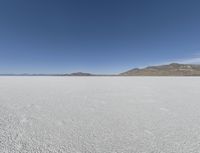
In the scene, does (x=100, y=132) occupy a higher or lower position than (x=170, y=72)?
lower

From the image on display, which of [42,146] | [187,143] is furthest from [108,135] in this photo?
[187,143]

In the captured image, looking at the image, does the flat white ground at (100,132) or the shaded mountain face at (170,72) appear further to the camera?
the shaded mountain face at (170,72)

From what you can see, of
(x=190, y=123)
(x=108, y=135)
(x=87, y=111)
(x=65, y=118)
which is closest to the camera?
(x=108, y=135)

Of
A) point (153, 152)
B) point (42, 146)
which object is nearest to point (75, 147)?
point (42, 146)

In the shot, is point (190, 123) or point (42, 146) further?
point (190, 123)

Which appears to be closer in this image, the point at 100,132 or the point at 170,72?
the point at 100,132

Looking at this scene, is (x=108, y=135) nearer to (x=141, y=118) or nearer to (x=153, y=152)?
(x=153, y=152)

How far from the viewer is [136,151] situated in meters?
1.54

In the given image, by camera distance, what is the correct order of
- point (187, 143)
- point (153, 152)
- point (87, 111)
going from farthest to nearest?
point (87, 111) → point (187, 143) → point (153, 152)

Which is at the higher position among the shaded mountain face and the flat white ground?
the shaded mountain face

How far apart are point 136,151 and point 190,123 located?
4.51 ft

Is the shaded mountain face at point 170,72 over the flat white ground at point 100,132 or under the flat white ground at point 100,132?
over

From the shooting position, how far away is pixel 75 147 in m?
1.60

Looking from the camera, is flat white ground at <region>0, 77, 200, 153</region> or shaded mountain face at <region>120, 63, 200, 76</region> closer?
flat white ground at <region>0, 77, 200, 153</region>
